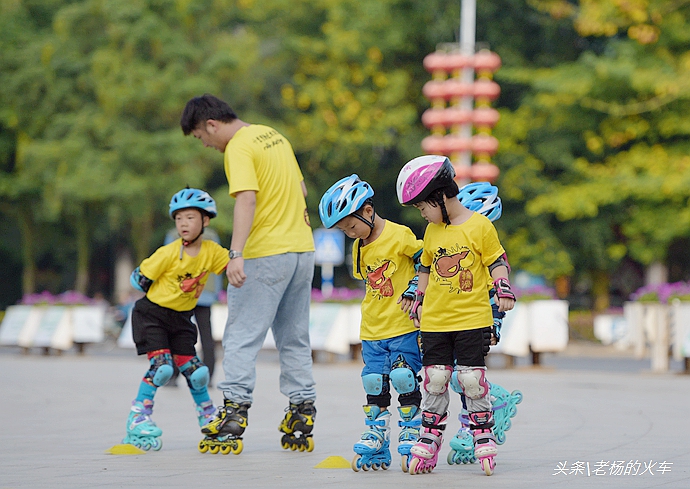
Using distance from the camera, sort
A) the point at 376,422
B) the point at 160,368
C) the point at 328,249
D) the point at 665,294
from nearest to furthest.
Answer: the point at 376,422
the point at 160,368
the point at 665,294
the point at 328,249

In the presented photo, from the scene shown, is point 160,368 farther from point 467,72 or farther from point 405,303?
point 467,72

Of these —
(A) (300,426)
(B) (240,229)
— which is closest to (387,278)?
(B) (240,229)

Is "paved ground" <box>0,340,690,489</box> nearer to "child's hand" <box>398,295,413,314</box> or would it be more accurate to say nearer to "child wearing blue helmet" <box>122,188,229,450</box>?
"child wearing blue helmet" <box>122,188,229,450</box>

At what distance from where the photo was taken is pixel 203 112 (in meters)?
7.52

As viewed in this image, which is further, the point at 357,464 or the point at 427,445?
the point at 357,464

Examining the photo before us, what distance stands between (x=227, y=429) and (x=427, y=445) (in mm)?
1486

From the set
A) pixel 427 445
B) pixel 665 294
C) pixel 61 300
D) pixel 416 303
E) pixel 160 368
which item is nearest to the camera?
pixel 427 445

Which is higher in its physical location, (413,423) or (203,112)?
(203,112)

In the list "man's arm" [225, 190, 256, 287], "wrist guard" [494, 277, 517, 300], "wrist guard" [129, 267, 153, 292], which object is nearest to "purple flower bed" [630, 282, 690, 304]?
"wrist guard" [129, 267, 153, 292]

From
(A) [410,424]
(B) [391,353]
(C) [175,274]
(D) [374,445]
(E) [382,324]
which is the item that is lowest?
(D) [374,445]

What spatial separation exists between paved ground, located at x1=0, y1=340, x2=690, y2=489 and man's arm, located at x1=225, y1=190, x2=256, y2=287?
1.04m

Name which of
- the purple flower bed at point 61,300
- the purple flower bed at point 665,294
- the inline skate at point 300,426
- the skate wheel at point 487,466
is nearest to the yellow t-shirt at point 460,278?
the skate wheel at point 487,466

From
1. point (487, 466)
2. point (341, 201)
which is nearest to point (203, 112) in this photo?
point (341, 201)

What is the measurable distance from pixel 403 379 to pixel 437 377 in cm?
21
